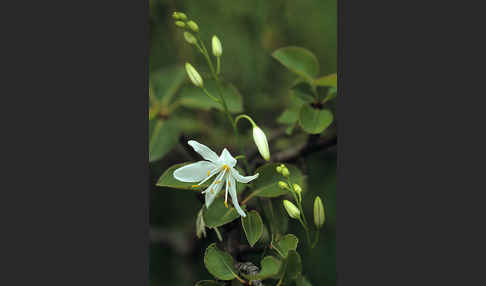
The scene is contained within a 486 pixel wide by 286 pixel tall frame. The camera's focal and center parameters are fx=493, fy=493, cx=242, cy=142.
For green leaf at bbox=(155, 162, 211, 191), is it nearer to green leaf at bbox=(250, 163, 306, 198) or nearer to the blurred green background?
green leaf at bbox=(250, 163, 306, 198)

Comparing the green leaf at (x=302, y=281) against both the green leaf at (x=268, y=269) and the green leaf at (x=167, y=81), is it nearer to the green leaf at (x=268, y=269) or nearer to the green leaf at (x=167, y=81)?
the green leaf at (x=268, y=269)

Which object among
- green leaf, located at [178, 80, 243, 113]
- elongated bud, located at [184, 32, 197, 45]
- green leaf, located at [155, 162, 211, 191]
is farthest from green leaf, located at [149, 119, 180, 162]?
elongated bud, located at [184, 32, 197, 45]

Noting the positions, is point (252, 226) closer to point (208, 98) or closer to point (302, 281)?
point (302, 281)

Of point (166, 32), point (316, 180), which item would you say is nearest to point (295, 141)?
point (316, 180)

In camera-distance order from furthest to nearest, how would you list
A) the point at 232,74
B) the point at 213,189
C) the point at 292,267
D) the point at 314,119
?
the point at 232,74, the point at 314,119, the point at 213,189, the point at 292,267

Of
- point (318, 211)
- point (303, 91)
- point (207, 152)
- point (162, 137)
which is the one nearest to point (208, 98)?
point (162, 137)

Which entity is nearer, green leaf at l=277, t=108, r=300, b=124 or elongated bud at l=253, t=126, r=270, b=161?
elongated bud at l=253, t=126, r=270, b=161

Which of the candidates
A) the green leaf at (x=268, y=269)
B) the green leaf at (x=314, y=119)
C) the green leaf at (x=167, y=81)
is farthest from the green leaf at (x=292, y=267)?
the green leaf at (x=167, y=81)
